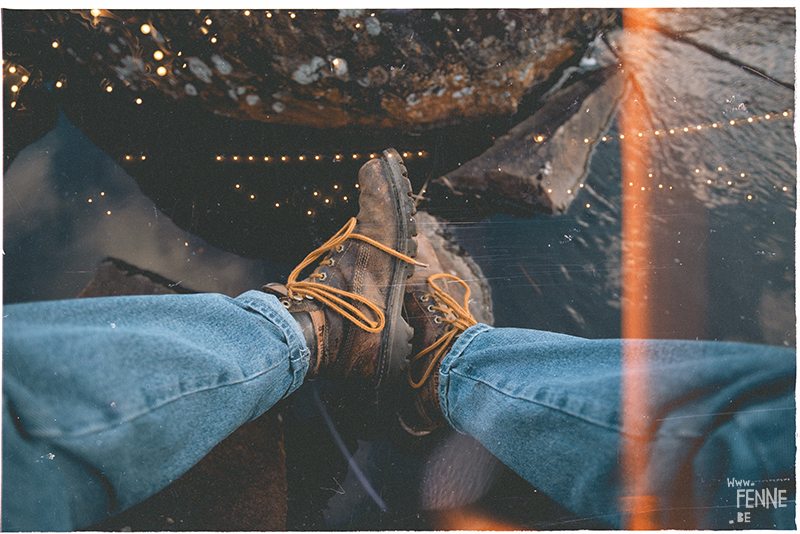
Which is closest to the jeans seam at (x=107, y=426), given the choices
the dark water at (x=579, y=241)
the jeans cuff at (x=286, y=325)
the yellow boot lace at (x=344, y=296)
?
the jeans cuff at (x=286, y=325)

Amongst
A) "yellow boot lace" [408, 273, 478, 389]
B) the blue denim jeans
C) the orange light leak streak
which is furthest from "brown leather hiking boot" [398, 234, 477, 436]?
the orange light leak streak

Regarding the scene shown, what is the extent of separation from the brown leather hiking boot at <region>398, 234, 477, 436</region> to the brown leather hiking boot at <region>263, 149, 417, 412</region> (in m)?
0.03

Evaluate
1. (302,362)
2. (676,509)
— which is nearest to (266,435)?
Result: (302,362)

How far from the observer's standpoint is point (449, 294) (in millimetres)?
711

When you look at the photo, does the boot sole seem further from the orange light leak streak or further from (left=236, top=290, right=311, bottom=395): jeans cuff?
the orange light leak streak

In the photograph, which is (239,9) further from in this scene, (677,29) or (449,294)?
(677,29)

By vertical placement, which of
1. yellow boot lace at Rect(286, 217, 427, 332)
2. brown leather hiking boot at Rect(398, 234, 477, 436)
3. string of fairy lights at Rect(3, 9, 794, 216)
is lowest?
brown leather hiking boot at Rect(398, 234, 477, 436)

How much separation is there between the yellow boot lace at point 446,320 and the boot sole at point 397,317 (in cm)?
3

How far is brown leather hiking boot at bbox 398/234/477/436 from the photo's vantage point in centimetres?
58

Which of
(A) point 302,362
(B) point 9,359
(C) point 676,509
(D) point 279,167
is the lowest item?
(C) point 676,509

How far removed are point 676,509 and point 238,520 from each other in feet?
1.97

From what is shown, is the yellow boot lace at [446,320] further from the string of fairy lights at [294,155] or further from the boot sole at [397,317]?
the string of fairy lights at [294,155]

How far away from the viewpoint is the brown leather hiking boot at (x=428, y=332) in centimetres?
58

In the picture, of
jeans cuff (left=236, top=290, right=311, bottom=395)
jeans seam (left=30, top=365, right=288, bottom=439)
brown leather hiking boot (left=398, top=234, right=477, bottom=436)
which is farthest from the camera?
brown leather hiking boot (left=398, top=234, right=477, bottom=436)
